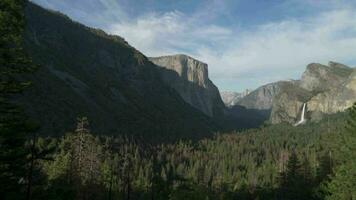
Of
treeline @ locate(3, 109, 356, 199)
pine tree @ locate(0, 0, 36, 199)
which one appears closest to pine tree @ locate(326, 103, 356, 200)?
treeline @ locate(3, 109, 356, 199)

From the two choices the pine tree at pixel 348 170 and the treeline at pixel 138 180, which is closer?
the pine tree at pixel 348 170

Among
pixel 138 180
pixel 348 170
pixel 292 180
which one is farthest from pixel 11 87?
pixel 138 180

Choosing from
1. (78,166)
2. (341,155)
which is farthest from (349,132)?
(78,166)

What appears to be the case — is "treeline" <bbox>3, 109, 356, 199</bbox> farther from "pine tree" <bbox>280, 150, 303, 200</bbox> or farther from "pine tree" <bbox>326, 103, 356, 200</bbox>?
"pine tree" <bbox>326, 103, 356, 200</bbox>

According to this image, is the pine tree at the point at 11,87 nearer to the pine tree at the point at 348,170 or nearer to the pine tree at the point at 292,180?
the pine tree at the point at 348,170

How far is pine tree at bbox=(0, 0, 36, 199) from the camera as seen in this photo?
17.0 metres

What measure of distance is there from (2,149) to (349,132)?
32091 mm

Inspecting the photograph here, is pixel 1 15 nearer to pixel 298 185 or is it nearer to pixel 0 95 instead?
pixel 0 95

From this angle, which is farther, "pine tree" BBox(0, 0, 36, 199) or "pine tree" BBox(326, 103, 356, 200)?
"pine tree" BBox(326, 103, 356, 200)

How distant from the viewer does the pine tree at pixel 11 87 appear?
17.0 meters

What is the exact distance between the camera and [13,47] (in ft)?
59.7

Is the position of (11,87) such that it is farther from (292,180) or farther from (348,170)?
(292,180)

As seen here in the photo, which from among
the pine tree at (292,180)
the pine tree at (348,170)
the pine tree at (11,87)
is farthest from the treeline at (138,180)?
the pine tree at (11,87)

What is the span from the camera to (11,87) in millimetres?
17156
